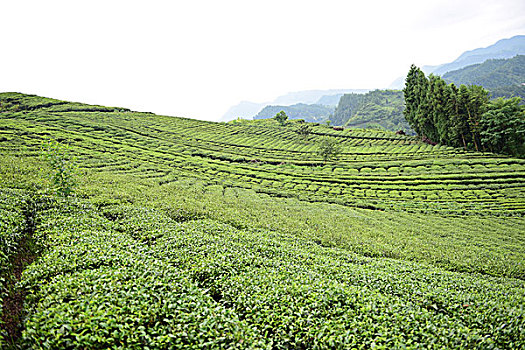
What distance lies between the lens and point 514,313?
7.64m

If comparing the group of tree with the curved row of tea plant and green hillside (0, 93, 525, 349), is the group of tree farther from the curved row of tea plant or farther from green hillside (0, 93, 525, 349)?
the curved row of tea plant

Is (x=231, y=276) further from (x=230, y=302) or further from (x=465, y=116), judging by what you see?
(x=465, y=116)

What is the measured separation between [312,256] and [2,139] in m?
52.4

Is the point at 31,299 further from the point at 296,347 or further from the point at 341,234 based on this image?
the point at 341,234

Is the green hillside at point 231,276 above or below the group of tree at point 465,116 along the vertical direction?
below

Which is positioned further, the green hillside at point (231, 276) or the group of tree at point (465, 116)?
the group of tree at point (465, 116)

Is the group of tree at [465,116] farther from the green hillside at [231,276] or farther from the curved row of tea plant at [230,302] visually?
the curved row of tea plant at [230,302]

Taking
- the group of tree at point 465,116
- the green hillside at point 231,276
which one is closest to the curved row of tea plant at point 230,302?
the green hillside at point 231,276

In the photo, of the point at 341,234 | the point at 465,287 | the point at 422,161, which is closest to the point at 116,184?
the point at 341,234

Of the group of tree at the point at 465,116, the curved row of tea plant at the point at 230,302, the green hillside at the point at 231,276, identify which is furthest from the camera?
the group of tree at the point at 465,116

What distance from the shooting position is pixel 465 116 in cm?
6538

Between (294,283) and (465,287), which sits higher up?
(294,283)

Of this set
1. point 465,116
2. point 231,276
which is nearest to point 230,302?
point 231,276

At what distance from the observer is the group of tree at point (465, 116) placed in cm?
5722
